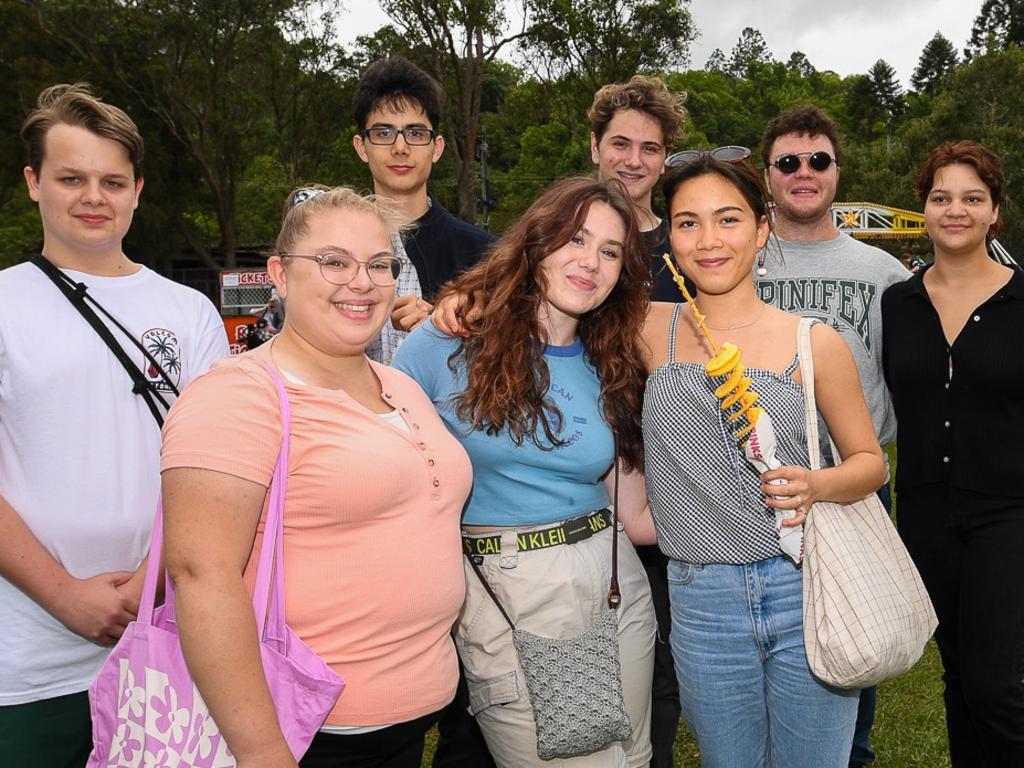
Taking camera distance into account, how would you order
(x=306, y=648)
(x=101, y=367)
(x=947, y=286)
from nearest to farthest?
(x=306, y=648), (x=101, y=367), (x=947, y=286)

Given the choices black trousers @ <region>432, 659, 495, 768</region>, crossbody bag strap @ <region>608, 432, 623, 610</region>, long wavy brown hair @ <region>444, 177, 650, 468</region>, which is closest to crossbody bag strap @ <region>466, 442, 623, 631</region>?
crossbody bag strap @ <region>608, 432, 623, 610</region>

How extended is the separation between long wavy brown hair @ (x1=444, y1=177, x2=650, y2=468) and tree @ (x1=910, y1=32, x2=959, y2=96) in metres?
92.2

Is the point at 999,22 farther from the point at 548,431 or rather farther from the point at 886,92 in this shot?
the point at 548,431

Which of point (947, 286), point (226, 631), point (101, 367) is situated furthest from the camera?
point (947, 286)

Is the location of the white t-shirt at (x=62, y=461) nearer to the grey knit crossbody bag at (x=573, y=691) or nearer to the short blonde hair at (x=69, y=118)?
the short blonde hair at (x=69, y=118)

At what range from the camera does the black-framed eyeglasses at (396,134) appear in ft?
13.0

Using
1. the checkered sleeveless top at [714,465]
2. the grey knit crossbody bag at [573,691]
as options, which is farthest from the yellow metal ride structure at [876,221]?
the grey knit crossbody bag at [573,691]

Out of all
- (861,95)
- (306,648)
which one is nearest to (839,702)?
(306,648)

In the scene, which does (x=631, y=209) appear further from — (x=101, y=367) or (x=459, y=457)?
(x=101, y=367)

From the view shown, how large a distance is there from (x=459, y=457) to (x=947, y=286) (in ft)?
8.64

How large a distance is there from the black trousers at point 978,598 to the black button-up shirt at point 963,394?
0.10 m

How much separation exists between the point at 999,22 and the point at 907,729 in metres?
91.9

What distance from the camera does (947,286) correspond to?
3.96m

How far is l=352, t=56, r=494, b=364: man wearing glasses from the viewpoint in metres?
3.88
